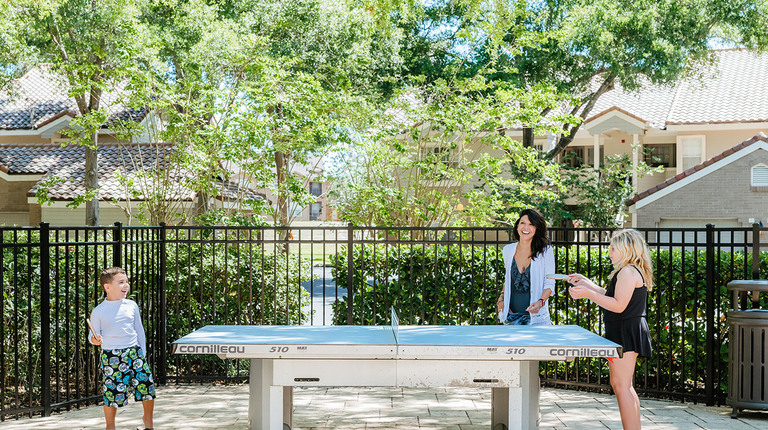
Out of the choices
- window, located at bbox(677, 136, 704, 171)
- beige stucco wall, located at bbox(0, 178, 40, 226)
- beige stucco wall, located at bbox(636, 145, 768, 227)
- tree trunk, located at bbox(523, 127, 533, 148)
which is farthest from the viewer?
window, located at bbox(677, 136, 704, 171)

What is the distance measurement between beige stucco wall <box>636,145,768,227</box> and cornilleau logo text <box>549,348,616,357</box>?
20410 mm

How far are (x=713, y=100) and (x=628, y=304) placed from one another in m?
24.7

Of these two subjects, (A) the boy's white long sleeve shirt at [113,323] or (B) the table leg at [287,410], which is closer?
(A) the boy's white long sleeve shirt at [113,323]

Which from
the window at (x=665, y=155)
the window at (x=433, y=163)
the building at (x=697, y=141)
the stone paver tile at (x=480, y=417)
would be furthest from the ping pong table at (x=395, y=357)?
the window at (x=665, y=155)

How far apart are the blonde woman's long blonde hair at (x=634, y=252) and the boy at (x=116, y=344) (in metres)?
3.60

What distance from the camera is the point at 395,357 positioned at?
502 centimetres

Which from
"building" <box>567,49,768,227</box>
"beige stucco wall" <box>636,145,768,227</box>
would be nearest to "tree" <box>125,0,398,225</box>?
"building" <box>567,49,768,227</box>

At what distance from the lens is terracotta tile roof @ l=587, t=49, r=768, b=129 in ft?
86.7

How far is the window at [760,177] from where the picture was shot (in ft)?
75.8

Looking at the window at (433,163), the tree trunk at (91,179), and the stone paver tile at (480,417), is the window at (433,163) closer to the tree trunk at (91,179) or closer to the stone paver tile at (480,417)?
the stone paver tile at (480,417)

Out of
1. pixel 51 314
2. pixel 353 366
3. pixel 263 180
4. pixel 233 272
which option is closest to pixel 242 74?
pixel 263 180

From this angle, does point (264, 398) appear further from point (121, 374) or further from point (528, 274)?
point (528, 274)

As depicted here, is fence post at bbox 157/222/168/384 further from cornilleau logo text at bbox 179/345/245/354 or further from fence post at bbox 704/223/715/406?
fence post at bbox 704/223/715/406

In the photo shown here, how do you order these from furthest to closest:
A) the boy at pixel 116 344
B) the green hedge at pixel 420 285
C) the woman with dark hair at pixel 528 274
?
the green hedge at pixel 420 285 < the woman with dark hair at pixel 528 274 < the boy at pixel 116 344
